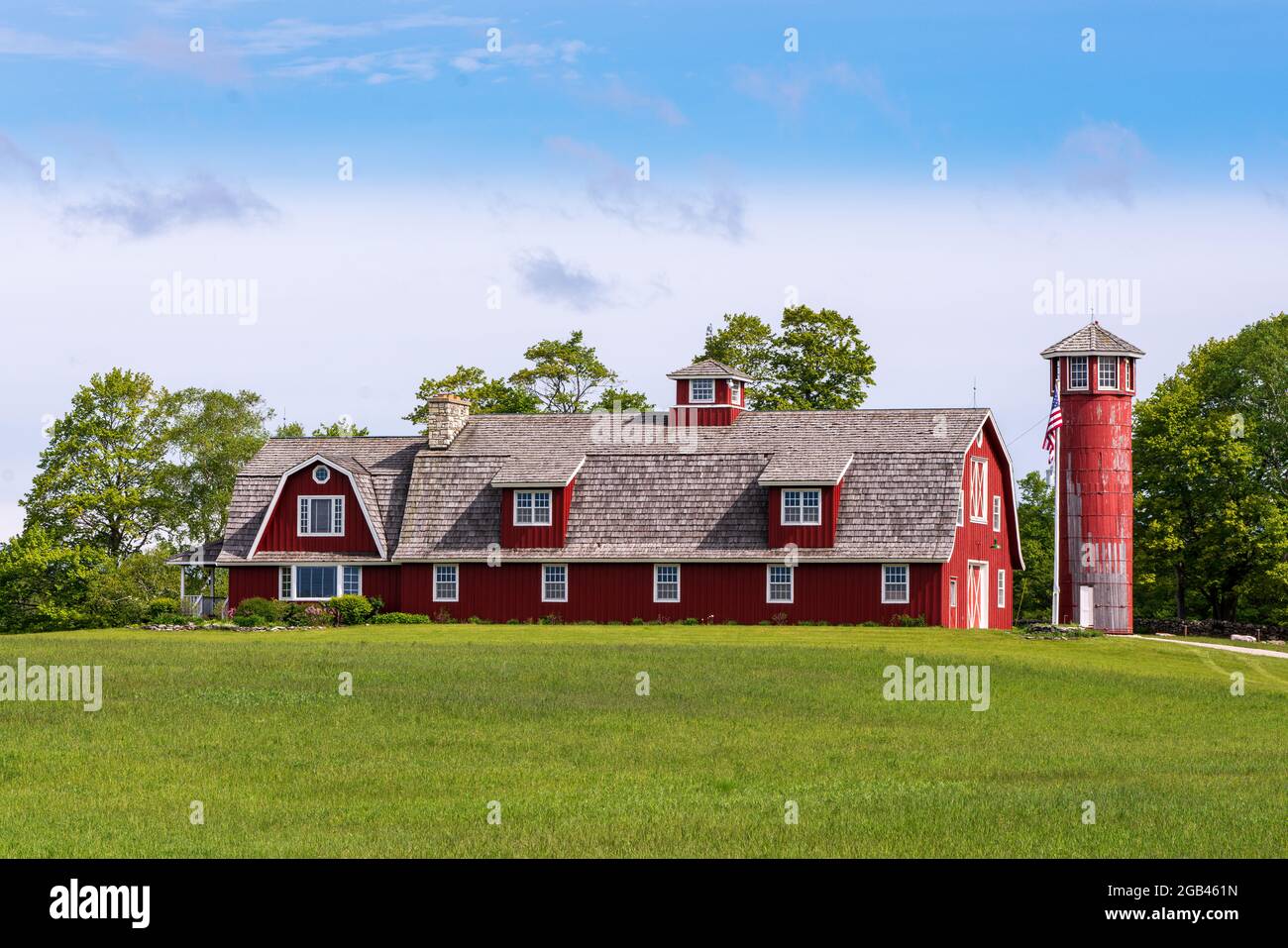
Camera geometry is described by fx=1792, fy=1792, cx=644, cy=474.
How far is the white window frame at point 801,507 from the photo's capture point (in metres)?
56.5

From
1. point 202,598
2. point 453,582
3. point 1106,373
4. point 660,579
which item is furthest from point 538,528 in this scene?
point 1106,373

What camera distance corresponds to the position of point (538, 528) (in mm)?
58688

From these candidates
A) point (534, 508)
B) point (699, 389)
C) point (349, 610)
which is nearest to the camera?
point (349, 610)

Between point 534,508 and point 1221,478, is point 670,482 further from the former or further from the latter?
point 1221,478

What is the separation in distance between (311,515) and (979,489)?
2251cm

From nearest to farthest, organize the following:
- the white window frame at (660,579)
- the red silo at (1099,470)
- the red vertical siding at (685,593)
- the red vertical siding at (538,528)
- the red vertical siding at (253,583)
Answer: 1. the red vertical siding at (685,593)
2. the white window frame at (660,579)
3. the red vertical siding at (538,528)
4. the red vertical siding at (253,583)
5. the red silo at (1099,470)

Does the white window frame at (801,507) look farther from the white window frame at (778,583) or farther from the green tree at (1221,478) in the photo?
the green tree at (1221,478)

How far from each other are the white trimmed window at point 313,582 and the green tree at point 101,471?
19258 mm

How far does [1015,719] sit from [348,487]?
3496 cm

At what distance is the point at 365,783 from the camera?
70.8ft

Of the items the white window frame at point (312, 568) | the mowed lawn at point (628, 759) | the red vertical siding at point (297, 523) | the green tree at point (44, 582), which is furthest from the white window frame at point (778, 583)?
the green tree at point (44, 582)

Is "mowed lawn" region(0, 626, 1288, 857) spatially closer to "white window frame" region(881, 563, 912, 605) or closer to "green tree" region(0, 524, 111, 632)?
"white window frame" region(881, 563, 912, 605)

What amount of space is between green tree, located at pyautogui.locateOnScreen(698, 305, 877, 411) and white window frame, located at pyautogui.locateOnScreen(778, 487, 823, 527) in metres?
19.6
